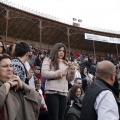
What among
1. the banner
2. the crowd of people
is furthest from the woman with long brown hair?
the banner

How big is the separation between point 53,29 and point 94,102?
18.8 metres

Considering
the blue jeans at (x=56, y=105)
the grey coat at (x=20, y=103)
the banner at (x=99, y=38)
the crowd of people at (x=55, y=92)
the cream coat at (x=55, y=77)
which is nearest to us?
the grey coat at (x=20, y=103)

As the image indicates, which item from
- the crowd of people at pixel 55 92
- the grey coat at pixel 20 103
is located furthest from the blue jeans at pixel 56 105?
the grey coat at pixel 20 103

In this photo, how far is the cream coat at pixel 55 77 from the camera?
330 centimetres

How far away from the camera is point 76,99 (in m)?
4.30

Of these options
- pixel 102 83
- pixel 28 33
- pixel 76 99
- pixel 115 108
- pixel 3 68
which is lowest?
pixel 76 99

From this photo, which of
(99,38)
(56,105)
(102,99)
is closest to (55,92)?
(56,105)

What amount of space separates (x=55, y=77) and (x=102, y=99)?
123 centimetres

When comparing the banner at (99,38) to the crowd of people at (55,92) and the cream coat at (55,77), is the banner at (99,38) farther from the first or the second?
the crowd of people at (55,92)

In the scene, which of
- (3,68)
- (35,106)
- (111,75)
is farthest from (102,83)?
(3,68)

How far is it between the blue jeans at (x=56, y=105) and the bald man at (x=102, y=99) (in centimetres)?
87

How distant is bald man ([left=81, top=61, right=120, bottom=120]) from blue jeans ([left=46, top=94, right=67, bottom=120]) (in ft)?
2.86

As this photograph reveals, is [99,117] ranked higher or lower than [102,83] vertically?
lower

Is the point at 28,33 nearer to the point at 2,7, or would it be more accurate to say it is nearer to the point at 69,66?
the point at 2,7
